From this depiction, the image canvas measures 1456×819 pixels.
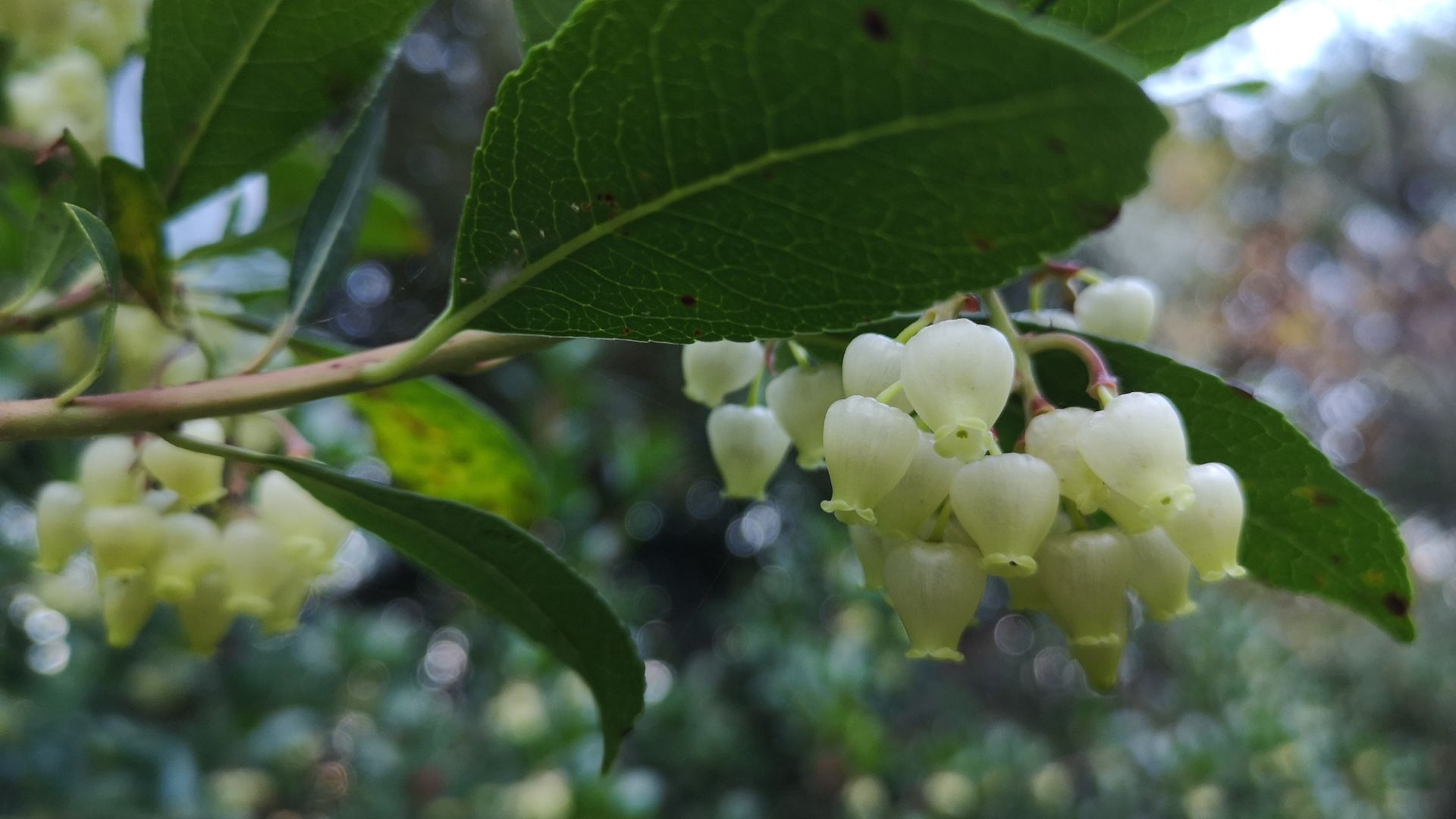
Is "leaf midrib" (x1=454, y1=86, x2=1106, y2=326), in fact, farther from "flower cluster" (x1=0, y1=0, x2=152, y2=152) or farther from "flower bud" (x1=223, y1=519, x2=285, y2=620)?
"flower cluster" (x1=0, y1=0, x2=152, y2=152)

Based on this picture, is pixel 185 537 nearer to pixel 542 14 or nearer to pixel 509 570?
pixel 509 570

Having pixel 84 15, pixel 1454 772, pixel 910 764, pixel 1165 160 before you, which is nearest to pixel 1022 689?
pixel 910 764

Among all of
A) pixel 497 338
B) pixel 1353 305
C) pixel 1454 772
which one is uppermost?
pixel 497 338

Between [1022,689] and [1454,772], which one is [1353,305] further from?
[1022,689]

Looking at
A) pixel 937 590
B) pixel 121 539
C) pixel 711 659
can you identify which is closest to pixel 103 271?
pixel 121 539

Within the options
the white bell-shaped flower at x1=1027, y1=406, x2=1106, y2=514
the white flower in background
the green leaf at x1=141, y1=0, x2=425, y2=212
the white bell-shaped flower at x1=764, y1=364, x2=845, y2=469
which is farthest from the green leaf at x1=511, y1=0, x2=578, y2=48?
the white flower in background

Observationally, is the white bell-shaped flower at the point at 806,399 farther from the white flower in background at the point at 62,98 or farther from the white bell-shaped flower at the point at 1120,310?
the white flower in background at the point at 62,98
